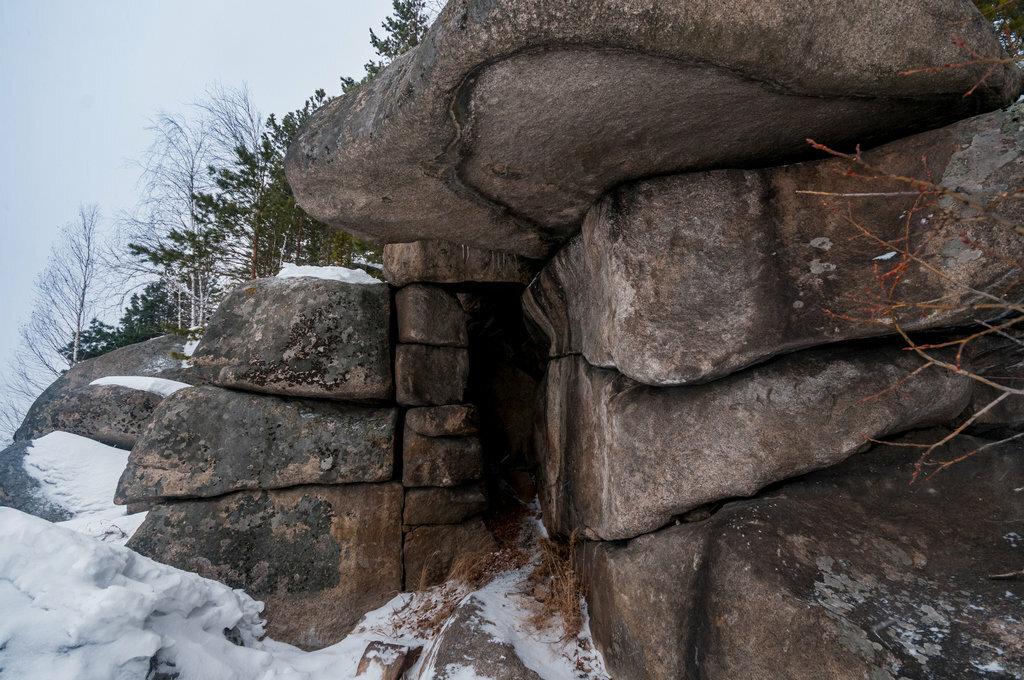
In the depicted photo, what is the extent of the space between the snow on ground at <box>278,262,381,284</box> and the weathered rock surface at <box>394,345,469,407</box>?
0.95 m

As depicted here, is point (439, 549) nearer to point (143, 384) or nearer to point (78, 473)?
point (78, 473)

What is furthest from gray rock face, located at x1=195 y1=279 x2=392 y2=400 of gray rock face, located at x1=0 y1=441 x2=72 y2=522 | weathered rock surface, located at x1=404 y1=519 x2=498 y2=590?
gray rock face, located at x1=0 y1=441 x2=72 y2=522

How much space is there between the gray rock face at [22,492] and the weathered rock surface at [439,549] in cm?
579

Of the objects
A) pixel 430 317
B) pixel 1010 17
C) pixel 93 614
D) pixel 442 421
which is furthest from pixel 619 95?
pixel 1010 17

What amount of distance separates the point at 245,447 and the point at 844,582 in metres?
4.83

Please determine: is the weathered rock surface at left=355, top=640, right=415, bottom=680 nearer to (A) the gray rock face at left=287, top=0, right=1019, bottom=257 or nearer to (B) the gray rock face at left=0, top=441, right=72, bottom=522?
(A) the gray rock face at left=287, top=0, right=1019, bottom=257

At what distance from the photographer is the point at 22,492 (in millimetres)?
6852

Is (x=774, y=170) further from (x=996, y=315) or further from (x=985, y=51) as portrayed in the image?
(x=996, y=315)

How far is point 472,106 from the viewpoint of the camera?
2.45 meters

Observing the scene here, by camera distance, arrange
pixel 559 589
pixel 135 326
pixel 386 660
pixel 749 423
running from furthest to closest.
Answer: pixel 135 326, pixel 559 589, pixel 386 660, pixel 749 423

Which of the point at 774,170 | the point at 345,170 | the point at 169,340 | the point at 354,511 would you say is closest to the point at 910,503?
the point at 774,170

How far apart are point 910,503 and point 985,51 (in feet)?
7.81

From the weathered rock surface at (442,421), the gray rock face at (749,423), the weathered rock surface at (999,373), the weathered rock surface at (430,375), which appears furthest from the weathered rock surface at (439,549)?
the weathered rock surface at (999,373)

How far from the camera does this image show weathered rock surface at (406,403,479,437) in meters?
4.79
